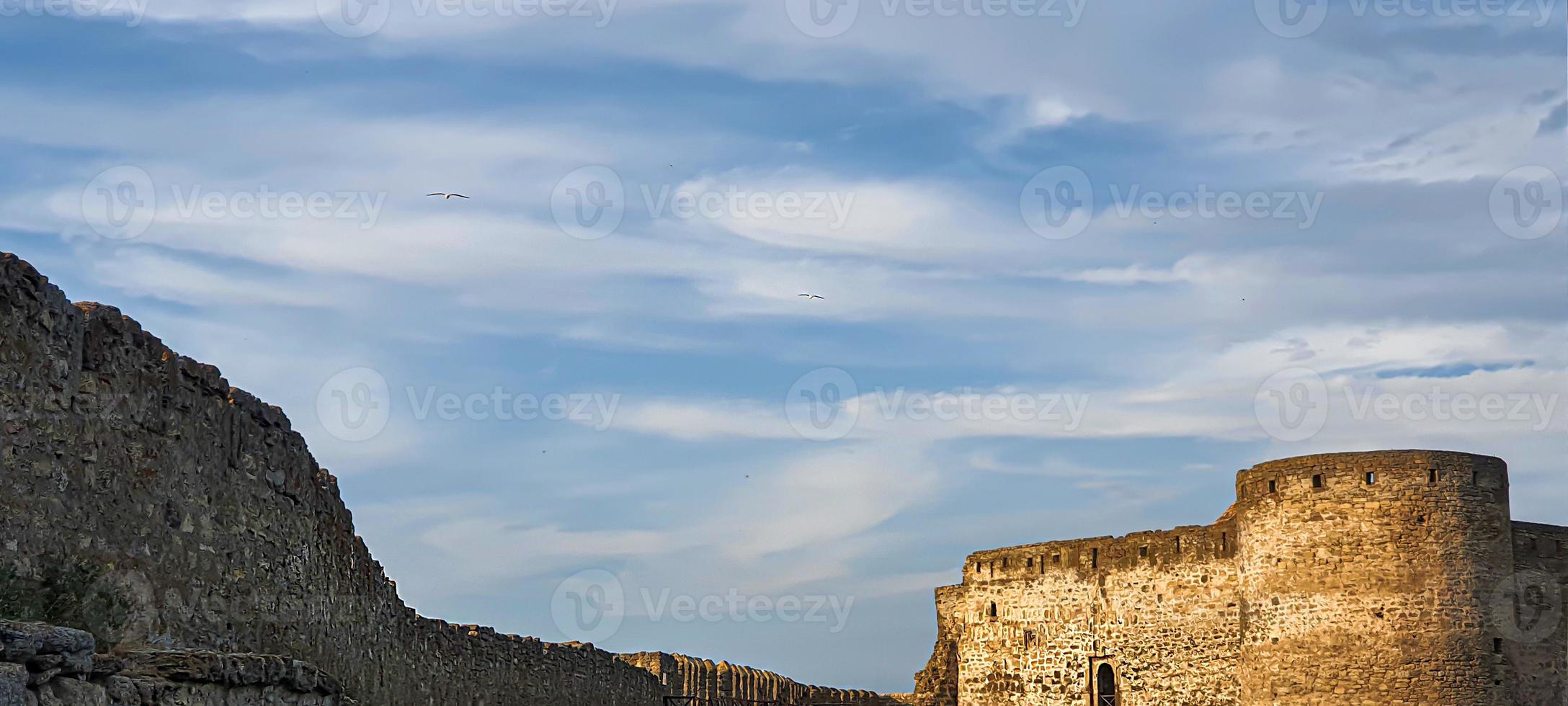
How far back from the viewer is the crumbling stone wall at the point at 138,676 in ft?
18.4

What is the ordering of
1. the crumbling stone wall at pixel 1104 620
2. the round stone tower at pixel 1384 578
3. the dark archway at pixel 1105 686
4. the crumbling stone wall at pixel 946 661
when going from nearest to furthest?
the round stone tower at pixel 1384 578 → the crumbling stone wall at pixel 1104 620 → the dark archway at pixel 1105 686 → the crumbling stone wall at pixel 946 661

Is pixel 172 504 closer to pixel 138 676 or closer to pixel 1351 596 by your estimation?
pixel 138 676

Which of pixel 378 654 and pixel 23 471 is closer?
pixel 23 471

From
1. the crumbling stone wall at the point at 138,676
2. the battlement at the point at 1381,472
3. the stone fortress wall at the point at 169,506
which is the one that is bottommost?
the crumbling stone wall at the point at 138,676

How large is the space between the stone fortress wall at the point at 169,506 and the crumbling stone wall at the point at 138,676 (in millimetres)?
1251

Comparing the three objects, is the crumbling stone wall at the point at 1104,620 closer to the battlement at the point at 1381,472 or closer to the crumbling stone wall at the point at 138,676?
the battlement at the point at 1381,472

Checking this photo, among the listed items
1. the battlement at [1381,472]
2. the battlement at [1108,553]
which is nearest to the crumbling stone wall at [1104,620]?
the battlement at [1108,553]

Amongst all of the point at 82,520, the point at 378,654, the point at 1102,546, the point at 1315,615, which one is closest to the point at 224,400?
the point at 82,520

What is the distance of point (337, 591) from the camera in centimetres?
1291

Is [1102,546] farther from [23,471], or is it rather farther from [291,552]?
[23,471]

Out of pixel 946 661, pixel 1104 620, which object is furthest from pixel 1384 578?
pixel 946 661

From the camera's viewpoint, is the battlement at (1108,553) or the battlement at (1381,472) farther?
the battlement at (1108,553)

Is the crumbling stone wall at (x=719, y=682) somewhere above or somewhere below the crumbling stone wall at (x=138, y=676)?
above

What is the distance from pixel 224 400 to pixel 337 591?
106 inches
